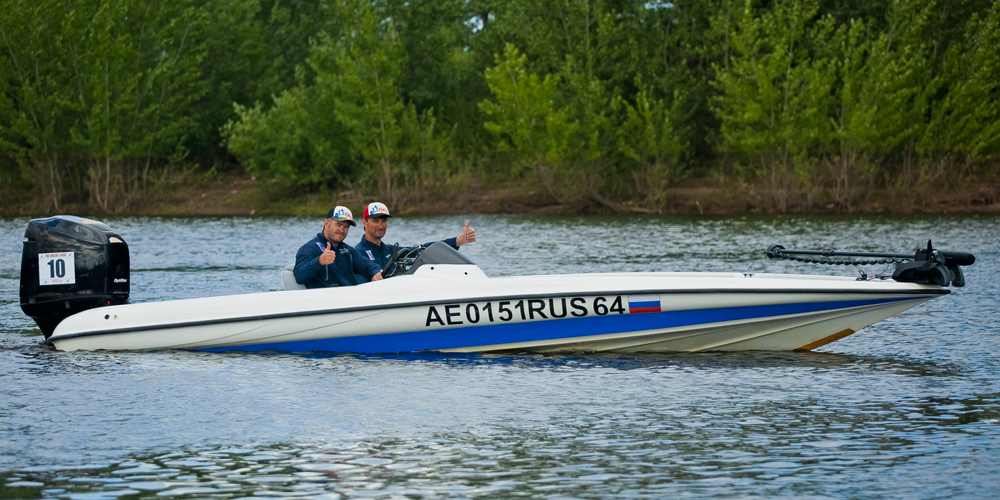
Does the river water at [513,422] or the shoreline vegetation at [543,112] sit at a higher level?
the shoreline vegetation at [543,112]

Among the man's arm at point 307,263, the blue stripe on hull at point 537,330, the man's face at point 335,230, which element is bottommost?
the blue stripe on hull at point 537,330

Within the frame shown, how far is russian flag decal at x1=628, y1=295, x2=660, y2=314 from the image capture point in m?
10.2

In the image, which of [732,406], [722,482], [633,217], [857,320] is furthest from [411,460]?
[633,217]

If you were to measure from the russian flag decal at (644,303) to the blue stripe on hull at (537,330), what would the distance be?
0.06 m

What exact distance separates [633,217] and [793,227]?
11.1m

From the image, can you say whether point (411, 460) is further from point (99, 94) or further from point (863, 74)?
point (99, 94)

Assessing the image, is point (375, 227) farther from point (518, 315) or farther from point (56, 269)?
point (56, 269)

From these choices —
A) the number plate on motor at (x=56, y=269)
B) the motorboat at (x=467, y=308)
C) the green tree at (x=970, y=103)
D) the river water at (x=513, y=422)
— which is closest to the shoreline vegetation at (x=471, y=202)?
the green tree at (x=970, y=103)

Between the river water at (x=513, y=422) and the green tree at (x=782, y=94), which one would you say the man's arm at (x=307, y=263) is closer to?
the river water at (x=513, y=422)

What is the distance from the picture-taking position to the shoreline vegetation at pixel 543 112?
4747 centimetres

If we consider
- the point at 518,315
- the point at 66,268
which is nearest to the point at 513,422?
the point at 518,315

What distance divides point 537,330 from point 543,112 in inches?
1653

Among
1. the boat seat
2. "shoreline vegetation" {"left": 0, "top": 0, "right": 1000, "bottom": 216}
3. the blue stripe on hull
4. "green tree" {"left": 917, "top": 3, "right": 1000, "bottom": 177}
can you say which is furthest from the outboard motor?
"green tree" {"left": 917, "top": 3, "right": 1000, "bottom": 177}

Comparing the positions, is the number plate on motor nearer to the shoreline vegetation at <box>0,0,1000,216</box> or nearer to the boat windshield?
the boat windshield
